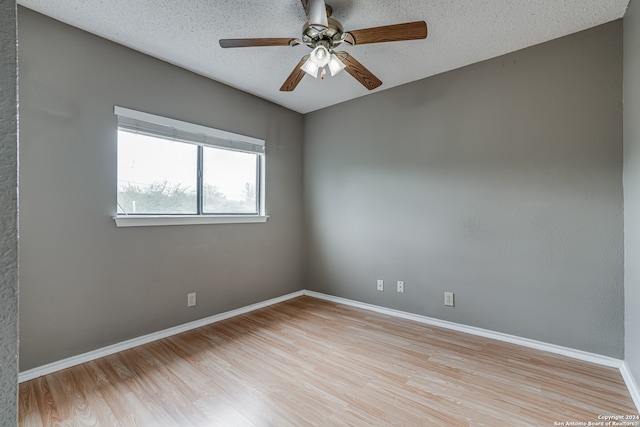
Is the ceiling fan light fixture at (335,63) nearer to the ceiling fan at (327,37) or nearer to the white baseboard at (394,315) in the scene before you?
the ceiling fan at (327,37)

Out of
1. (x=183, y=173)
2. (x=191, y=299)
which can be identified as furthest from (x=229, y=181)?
(x=191, y=299)

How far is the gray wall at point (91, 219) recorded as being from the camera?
204 centimetres

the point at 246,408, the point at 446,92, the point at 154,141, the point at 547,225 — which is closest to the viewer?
the point at 246,408

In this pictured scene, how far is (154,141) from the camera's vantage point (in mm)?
2691

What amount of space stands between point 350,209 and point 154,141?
2.15 metres

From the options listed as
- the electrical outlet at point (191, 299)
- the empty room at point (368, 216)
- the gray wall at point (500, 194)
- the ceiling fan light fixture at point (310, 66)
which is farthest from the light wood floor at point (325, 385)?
the ceiling fan light fixture at point (310, 66)

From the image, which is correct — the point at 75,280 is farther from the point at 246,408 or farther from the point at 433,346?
the point at 433,346

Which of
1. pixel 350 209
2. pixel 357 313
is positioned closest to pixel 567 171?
pixel 350 209

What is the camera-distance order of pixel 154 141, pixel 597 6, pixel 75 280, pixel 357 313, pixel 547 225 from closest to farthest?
pixel 597 6
pixel 75 280
pixel 547 225
pixel 154 141
pixel 357 313

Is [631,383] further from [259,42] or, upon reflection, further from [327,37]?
[259,42]

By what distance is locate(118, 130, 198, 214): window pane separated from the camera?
2.51 metres

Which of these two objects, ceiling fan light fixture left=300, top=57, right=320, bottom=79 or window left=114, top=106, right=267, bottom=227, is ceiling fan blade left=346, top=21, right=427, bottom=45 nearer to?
ceiling fan light fixture left=300, top=57, right=320, bottom=79

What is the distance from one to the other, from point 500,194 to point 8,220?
298 centimetres

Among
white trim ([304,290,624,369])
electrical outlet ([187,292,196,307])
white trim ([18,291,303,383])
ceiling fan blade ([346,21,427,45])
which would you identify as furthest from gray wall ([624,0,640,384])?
electrical outlet ([187,292,196,307])
